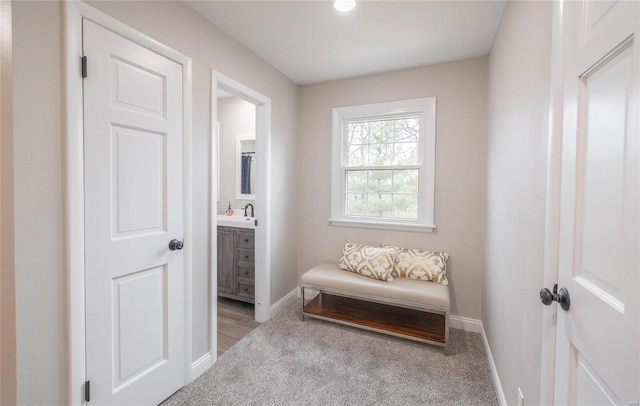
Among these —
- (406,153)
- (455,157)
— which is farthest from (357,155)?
(455,157)

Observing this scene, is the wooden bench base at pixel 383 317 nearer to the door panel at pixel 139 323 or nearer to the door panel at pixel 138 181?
the door panel at pixel 139 323

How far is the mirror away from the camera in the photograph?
3.65 meters

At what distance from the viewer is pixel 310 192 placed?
323 cm

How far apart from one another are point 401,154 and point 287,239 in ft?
5.13

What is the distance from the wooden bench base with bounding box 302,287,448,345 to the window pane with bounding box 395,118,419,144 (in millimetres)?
1719

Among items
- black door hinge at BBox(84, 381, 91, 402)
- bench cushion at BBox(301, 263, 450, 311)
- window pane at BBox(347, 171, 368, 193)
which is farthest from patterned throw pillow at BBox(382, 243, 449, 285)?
black door hinge at BBox(84, 381, 91, 402)

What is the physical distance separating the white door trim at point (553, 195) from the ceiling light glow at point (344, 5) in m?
1.16

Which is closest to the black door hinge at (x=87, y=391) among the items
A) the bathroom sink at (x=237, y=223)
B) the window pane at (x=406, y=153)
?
the bathroom sink at (x=237, y=223)

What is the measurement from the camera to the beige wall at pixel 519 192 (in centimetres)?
111

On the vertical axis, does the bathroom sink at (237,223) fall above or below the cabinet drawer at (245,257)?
above

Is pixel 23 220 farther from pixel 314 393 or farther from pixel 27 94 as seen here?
pixel 314 393

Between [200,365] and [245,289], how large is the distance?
111 centimetres

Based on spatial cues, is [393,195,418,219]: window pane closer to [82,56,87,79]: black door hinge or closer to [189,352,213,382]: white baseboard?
[189,352,213,382]: white baseboard

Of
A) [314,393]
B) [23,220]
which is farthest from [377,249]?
[23,220]
